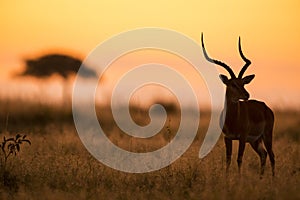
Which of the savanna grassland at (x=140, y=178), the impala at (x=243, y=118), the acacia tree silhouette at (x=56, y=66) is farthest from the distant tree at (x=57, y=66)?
the impala at (x=243, y=118)

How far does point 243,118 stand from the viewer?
14.2m

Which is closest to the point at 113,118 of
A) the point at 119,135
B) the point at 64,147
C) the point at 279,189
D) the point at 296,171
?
the point at 119,135

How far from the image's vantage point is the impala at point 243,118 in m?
14.0

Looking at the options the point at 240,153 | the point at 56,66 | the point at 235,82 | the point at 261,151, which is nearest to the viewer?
the point at 240,153

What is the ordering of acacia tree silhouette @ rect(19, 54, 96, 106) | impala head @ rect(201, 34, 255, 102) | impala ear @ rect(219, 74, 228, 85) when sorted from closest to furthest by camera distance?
impala head @ rect(201, 34, 255, 102) < impala ear @ rect(219, 74, 228, 85) < acacia tree silhouette @ rect(19, 54, 96, 106)

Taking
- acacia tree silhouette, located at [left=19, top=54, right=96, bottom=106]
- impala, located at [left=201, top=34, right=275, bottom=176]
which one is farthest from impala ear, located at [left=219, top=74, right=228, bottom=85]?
acacia tree silhouette, located at [left=19, top=54, right=96, bottom=106]

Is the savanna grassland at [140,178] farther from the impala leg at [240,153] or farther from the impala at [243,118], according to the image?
the impala at [243,118]

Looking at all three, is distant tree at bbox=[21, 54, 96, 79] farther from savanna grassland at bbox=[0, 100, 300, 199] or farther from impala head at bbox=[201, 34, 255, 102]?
impala head at bbox=[201, 34, 255, 102]

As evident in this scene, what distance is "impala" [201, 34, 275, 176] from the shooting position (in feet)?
45.8

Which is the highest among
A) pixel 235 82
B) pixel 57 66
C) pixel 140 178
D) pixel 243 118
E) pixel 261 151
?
pixel 57 66

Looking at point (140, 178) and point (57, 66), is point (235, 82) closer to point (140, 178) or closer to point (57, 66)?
point (140, 178)

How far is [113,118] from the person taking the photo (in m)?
24.2

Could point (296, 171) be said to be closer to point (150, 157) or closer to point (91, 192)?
point (150, 157)

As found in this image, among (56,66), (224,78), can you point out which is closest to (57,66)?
(56,66)
